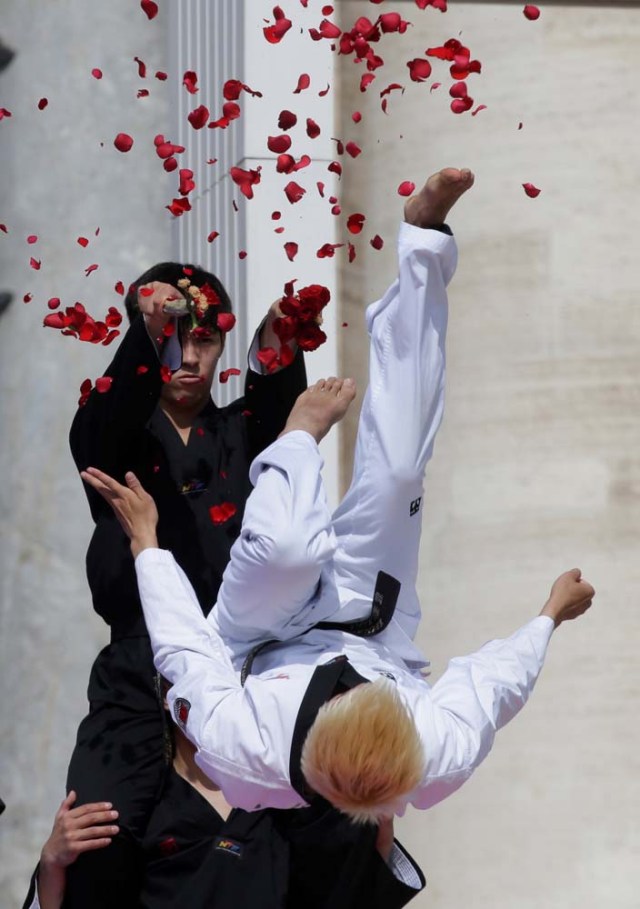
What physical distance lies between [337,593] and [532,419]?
1.61m

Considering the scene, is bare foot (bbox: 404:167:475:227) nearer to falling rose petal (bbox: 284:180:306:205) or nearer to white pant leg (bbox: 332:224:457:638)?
white pant leg (bbox: 332:224:457:638)

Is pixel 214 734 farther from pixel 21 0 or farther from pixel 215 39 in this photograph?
pixel 21 0

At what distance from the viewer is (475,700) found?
2982 mm

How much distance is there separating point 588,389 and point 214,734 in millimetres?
2087

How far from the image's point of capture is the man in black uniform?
330 cm

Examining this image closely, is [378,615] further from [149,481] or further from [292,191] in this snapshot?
[292,191]

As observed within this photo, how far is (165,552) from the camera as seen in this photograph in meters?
3.13

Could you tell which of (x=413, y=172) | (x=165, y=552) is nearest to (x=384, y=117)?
(x=413, y=172)

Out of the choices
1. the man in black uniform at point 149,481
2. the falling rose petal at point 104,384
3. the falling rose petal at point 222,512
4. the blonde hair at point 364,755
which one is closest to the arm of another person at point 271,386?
the man in black uniform at point 149,481

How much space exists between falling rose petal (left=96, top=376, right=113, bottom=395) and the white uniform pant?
34cm

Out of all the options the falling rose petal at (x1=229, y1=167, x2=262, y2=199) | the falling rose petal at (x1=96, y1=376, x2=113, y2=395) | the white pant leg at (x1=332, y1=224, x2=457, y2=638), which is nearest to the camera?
the white pant leg at (x1=332, y1=224, x2=457, y2=638)

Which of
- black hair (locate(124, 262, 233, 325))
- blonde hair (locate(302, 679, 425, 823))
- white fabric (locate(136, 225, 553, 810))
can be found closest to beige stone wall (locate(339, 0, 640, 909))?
black hair (locate(124, 262, 233, 325))

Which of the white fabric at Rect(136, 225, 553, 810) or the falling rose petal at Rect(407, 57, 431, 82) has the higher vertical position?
the falling rose petal at Rect(407, 57, 431, 82)

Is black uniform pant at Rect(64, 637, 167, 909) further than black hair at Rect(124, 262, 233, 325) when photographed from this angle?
No
